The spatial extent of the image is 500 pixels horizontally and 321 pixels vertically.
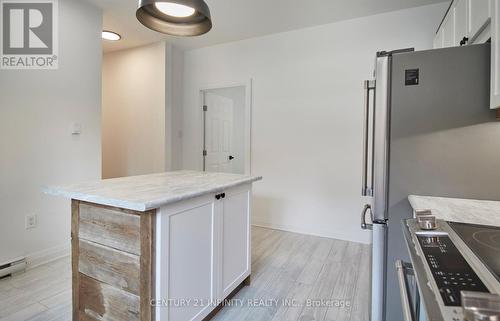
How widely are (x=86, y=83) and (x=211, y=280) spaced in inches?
99.0

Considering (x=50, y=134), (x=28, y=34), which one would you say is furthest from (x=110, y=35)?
(x=50, y=134)

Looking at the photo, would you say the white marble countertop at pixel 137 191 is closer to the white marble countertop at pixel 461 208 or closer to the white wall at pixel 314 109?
the white marble countertop at pixel 461 208

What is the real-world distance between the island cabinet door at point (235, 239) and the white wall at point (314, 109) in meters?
1.54

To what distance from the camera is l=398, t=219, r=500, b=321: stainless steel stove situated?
0.51 m

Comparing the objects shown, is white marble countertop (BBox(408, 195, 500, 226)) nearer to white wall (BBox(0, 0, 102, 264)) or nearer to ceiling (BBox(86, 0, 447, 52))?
ceiling (BBox(86, 0, 447, 52))

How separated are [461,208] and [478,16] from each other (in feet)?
3.80

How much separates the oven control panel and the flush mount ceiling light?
4.13 m

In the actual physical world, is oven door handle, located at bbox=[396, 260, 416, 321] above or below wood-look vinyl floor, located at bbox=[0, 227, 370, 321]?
above

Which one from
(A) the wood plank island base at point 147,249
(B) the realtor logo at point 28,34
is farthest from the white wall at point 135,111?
(A) the wood plank island base at point 147,249

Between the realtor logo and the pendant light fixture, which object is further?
the realtor logo

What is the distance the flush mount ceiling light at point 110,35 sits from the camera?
351cm

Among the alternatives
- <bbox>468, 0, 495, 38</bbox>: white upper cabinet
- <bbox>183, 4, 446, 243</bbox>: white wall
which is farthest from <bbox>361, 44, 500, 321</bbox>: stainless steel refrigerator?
<bbox>183, 4, 446, 243</bbox>: white wall

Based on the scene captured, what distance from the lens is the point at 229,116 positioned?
4.96m

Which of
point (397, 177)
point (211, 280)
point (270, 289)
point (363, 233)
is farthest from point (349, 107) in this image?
point (211, 280)
